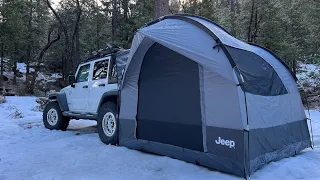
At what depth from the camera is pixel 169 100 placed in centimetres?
557

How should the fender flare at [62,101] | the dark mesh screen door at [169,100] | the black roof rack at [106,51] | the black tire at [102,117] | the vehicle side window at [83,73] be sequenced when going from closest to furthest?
the dark mesh screen door at [169,100] < the black tire at [102,117] < the black roof rack at [106,51] < the vehicle side window at [83,73] < the fender flare at [62,101]

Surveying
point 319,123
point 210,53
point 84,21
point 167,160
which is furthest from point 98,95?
point 84,21

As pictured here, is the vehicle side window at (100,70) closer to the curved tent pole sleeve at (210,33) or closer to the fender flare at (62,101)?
the fender flare at (62,101)

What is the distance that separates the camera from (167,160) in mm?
5133

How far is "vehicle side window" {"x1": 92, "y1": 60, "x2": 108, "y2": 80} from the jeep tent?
1184 millimetres

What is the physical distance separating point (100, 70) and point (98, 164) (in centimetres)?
295

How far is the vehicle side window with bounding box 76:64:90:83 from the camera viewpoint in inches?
309

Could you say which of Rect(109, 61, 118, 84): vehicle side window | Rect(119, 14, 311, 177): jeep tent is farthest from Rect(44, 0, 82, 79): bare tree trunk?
Rect(119, 14, 311, 177): jeep tent

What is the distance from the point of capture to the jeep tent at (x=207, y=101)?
4438mm

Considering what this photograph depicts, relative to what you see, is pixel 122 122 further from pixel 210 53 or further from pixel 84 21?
pixel 84 21

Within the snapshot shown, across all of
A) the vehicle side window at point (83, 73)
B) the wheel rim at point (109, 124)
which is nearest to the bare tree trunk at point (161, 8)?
the vehicle side window at point (83, 73)

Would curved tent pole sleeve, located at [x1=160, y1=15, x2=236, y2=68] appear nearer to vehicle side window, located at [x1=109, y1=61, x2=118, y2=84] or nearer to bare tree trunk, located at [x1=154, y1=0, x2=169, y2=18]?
vehicle side window, located at [x1=109, y1=61, x2=118, y2=84]

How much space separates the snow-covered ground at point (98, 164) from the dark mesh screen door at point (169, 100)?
0.43 m

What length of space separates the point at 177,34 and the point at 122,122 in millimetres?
2268
